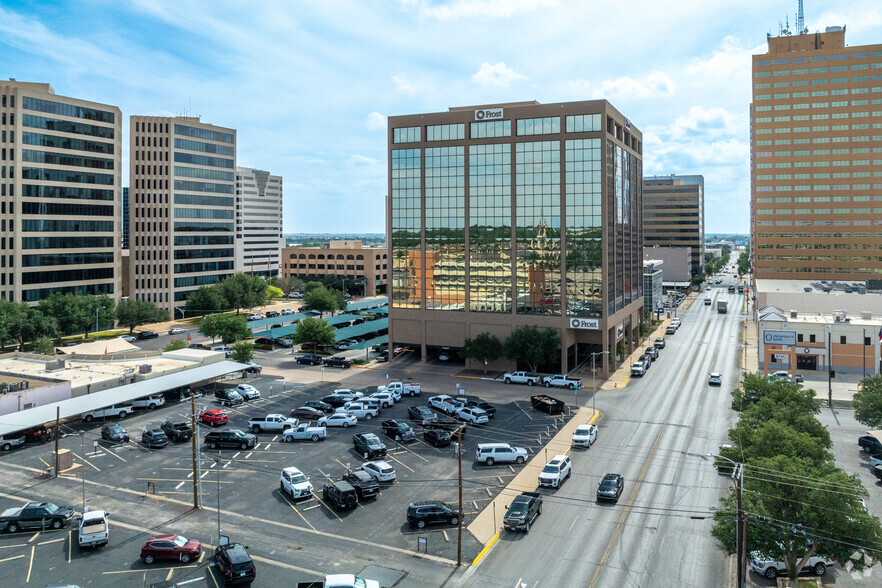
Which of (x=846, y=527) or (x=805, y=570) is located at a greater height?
(x=846, y=527)

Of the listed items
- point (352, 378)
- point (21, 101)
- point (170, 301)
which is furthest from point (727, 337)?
point (21, 101)

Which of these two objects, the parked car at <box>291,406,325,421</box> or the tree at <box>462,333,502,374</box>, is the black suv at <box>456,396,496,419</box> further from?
the tree at <box>462,333,502,374</box>

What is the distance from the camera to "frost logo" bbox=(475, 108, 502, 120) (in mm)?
85062

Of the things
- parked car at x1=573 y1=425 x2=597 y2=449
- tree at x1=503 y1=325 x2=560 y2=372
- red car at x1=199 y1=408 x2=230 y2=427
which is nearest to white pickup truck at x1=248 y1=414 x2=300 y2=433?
red car at x1=199 y1=408 x2=230 y2=427

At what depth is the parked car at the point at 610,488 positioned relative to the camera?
4069cm

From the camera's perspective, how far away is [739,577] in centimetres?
2795

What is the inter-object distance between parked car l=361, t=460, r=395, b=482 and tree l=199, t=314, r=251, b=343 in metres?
62.2

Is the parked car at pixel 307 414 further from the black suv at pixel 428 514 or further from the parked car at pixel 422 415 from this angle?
the black suv at pixel 428 514

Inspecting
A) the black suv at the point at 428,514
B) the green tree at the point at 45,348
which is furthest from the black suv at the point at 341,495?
the green tree at the point at 45,348

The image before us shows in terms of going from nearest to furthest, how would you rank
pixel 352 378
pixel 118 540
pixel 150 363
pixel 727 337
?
1. pixel 118 540
2. pixel 150 363
3. pixel 352 378
4. pixel 727 337

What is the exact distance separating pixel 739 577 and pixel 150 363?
224ft

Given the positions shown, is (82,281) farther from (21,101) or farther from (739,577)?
(739,577)

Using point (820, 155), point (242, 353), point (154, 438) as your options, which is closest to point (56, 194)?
point (242, 353)

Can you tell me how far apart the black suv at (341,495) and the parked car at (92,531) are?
43.1 ft
